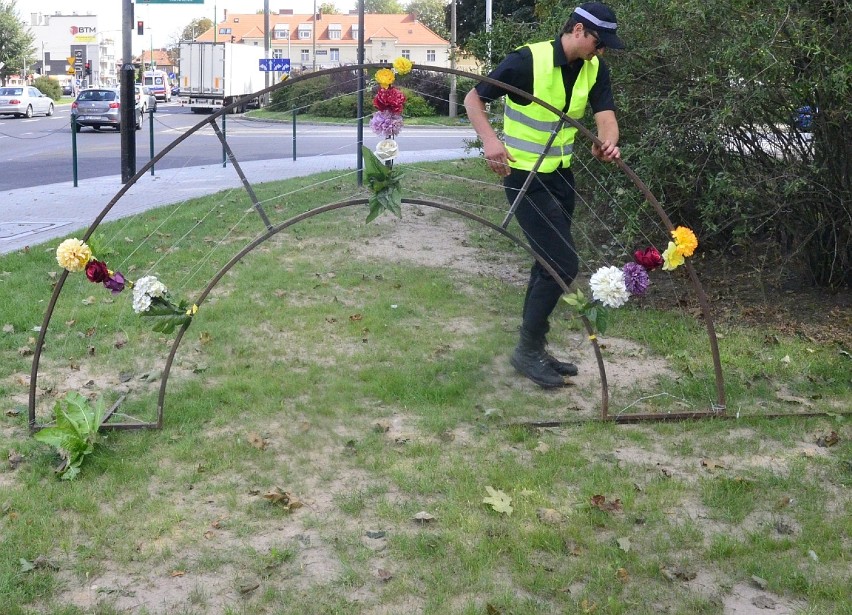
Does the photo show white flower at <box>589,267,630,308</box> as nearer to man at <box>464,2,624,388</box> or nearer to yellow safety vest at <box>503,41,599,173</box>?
man at <box>464,2,624,388</box>

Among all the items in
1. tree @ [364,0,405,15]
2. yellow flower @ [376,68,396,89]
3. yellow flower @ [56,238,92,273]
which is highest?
tree @ [364,0,405,15]

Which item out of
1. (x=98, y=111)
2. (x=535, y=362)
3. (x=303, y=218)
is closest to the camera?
(x=303, y=218)

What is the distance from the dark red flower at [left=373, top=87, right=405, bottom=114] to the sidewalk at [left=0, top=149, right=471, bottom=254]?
232 inches

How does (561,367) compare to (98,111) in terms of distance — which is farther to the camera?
(98,111)

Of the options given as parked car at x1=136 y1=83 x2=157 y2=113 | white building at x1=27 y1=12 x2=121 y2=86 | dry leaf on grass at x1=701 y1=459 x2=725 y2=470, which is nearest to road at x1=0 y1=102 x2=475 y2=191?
parked car at x1=136 y1=83 x2=157 y2=113

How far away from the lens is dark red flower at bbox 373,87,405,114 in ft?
15.7

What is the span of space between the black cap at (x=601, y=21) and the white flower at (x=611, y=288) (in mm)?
1182

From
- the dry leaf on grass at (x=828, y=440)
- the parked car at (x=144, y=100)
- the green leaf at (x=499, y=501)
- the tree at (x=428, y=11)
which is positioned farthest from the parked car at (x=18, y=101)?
the tree at (x=428, y=11)

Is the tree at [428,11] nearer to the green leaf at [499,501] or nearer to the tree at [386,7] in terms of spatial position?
the tree at [386,7]

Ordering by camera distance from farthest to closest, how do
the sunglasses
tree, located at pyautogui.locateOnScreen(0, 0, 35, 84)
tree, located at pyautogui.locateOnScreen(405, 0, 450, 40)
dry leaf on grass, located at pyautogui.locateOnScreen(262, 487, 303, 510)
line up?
tree, located at pyautogui.locateOnScreen(405, 0, 450, 40) → tree, located at pyautogui.locateOnScreen(0, 0, 35, 84) → the sunglasses → dry leaf on grass, located at pyautogui.locateOnScreen(262, 487, 303, 510)

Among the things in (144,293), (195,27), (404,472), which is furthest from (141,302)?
(195,27)

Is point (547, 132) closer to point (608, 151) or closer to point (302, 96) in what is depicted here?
point (608, 151)

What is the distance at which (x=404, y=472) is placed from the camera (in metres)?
4.57

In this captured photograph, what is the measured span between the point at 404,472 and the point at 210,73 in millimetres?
45464
